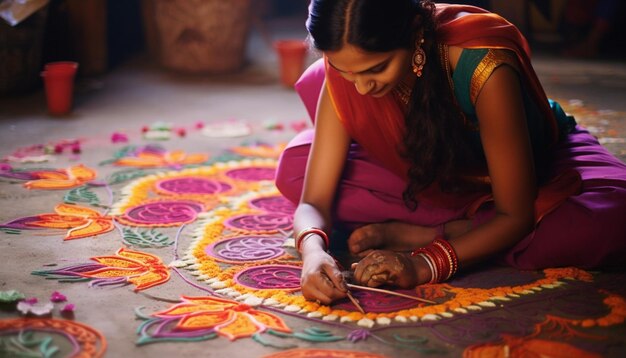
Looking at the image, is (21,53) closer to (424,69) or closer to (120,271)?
(120,271)

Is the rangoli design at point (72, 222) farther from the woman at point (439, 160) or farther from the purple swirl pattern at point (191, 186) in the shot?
the woman at point (439, 160)

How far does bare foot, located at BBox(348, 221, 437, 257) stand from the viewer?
2.32 metres

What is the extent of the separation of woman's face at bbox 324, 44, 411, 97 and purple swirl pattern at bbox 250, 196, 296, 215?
96 cm

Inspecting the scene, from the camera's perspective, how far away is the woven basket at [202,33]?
5504mm

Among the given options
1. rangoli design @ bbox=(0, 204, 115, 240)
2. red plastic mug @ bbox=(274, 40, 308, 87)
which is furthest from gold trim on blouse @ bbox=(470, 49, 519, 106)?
red plastic mug @ bbox=(274, 40, 308, 87)

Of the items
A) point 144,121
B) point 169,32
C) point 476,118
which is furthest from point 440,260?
point 169,32

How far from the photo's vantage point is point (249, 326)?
1.86 meters

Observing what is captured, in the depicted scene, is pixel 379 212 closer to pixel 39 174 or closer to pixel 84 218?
pixel 84 218

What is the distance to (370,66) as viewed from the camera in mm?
1876

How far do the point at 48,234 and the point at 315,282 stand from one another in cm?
105

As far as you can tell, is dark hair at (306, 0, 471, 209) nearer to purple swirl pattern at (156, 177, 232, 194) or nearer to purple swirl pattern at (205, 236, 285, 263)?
purple swirl pattern at (205, 236, 285, 263)

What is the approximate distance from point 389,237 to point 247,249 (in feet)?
1.49

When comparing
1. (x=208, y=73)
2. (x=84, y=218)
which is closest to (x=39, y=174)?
(x=84, y=218)

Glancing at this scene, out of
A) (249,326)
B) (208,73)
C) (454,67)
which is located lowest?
(208,73)
